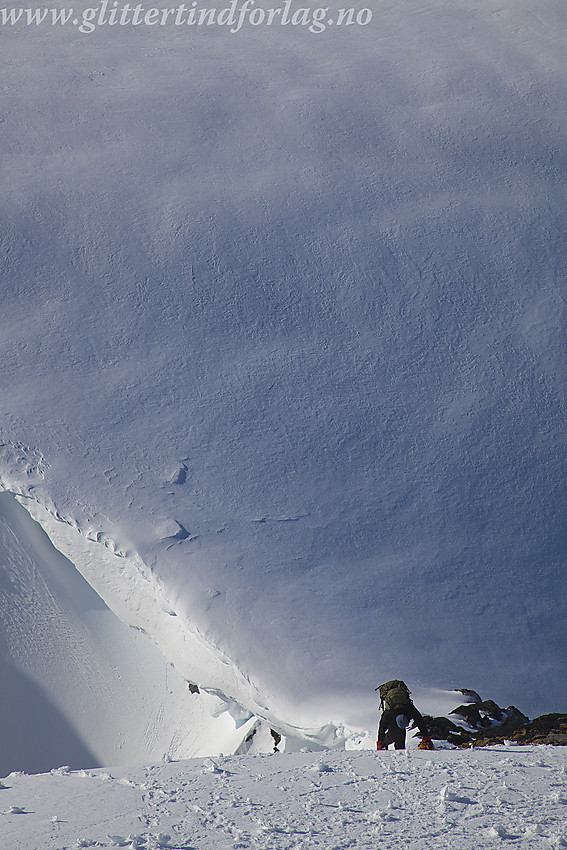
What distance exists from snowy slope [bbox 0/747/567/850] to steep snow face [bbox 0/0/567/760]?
2.93 ft

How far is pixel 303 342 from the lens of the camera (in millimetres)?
5684

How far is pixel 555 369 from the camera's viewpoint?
5504mm

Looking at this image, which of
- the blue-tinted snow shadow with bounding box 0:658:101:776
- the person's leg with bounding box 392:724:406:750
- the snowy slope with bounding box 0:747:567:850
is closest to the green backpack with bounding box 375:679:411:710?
the person's leg with bounding box 392:724:406:750

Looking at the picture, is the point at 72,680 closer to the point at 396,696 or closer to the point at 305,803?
the point at 396,696

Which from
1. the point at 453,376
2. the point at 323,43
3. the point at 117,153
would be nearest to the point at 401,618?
the point at 453,376

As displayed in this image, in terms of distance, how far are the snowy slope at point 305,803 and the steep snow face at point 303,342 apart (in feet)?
2.93

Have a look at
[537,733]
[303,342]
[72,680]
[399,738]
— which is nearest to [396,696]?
[399,738]

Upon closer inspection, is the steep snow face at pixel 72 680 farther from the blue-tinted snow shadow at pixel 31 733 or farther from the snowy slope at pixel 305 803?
the snowy slope at pixel 305 803

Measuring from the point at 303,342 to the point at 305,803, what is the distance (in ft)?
12.4

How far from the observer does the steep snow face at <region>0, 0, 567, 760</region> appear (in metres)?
4.21

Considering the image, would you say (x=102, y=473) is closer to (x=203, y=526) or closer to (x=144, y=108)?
(x=203, y=526)

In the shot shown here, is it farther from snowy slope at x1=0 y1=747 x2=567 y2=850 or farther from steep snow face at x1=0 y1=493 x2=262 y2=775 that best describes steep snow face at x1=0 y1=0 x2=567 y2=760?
steep snow face at x1=0 y1=493 x2=262 y2=775

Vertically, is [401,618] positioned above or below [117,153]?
below

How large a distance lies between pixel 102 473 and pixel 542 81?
6.71 meters
